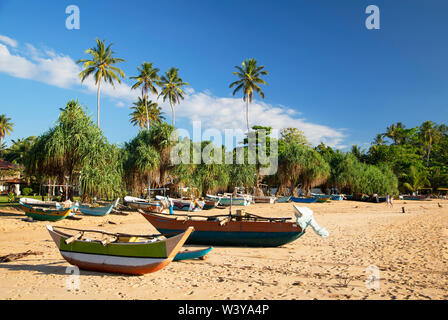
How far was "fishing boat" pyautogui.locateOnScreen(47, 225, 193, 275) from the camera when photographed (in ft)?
23.9

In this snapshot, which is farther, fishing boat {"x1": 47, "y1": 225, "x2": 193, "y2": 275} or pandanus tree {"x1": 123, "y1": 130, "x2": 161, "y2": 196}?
pandanus tree {"x1": 123, "y1": 130, "x2": 161, "y2": 196}

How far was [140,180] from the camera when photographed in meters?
31.5

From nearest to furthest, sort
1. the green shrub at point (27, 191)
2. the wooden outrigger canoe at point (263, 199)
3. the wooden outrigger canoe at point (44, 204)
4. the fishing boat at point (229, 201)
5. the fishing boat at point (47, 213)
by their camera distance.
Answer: the fishing boat at point (47, 213), the wooden outrigger canoe at point (44, 204), the fishing boat at point (229, 201), the green shrub at point (27, 191), the wooden outrigger canoe at point (263, 199)

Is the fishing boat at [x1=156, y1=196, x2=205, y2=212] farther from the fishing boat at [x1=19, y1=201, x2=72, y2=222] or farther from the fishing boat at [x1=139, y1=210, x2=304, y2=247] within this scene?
the fishing boat at [x1=139, y1=210, x2=304, y2=247]

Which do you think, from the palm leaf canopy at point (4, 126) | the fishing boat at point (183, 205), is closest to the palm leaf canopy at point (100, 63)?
the fishing boat at point (183, 205)

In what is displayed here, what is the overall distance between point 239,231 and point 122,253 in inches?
207

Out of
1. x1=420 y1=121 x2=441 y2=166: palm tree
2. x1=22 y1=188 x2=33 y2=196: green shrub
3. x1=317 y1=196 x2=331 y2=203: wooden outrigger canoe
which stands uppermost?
x1=420 y1=121 x2=441 y2=166: palm tree

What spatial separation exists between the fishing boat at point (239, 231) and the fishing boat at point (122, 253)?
3899 millimetres

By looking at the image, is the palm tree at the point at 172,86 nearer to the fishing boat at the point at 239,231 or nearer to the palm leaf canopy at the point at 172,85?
the palm leaf canopy at the point at 172,85

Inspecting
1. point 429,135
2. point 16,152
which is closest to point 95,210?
point 16,152

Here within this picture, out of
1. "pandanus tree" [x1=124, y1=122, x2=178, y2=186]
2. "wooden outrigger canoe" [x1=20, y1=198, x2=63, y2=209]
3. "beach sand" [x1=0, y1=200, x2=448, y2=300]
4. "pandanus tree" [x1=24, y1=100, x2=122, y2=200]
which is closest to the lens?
"beach sand" [x1=0, y1=200, x2=448, y2=300]

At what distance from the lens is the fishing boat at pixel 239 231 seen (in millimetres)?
11336

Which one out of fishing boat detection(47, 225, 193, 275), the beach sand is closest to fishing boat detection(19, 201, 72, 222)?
the beach sand

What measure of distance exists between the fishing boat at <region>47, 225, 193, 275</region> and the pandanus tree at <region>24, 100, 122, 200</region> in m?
16.6
